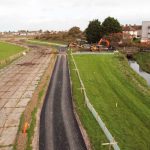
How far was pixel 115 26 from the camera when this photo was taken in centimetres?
12331

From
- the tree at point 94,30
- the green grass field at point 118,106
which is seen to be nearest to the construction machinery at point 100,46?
the tree at point 94,30

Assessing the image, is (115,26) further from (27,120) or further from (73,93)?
(27,120)

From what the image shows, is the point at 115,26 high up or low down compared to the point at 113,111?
up

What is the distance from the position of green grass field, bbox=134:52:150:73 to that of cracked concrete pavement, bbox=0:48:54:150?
29487 mm

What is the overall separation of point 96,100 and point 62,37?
14525 cm

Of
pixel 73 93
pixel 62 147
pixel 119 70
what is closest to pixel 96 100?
pixel 73 93

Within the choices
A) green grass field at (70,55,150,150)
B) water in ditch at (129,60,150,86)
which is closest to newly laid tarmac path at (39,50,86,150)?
green grass field at (70,55,150,150)

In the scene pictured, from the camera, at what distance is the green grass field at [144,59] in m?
75.6

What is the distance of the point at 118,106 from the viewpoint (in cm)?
3666

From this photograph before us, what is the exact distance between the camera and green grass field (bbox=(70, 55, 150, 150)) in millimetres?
25842

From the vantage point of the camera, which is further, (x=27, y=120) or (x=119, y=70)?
(x=119, y=70)

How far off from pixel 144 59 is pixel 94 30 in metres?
42.2

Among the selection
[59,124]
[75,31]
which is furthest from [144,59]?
[75,31]

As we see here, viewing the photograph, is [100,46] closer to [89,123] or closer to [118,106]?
[118,106]
